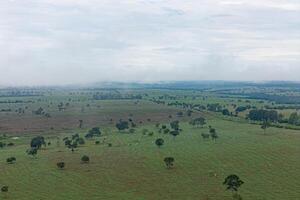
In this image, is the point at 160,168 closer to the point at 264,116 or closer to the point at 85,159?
the point at 85,159

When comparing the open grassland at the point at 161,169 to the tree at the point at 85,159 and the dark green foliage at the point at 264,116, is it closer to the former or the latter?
the tree at the point at 85,159

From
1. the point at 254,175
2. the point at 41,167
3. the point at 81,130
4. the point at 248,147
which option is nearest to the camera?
the point at 254,175

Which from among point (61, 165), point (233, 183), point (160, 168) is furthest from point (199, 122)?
point (233, 183)

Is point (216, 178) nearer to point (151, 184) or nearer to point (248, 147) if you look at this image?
point (151, 184)

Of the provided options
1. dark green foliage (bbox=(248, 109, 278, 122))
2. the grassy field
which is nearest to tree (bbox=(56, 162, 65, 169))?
the grassy field

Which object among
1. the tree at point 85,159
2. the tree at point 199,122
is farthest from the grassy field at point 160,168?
the tree at point 199,122

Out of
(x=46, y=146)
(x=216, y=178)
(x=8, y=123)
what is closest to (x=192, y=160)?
(x=216, y=178)

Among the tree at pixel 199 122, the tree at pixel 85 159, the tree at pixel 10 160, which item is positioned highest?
the tree at pixel 199 122
